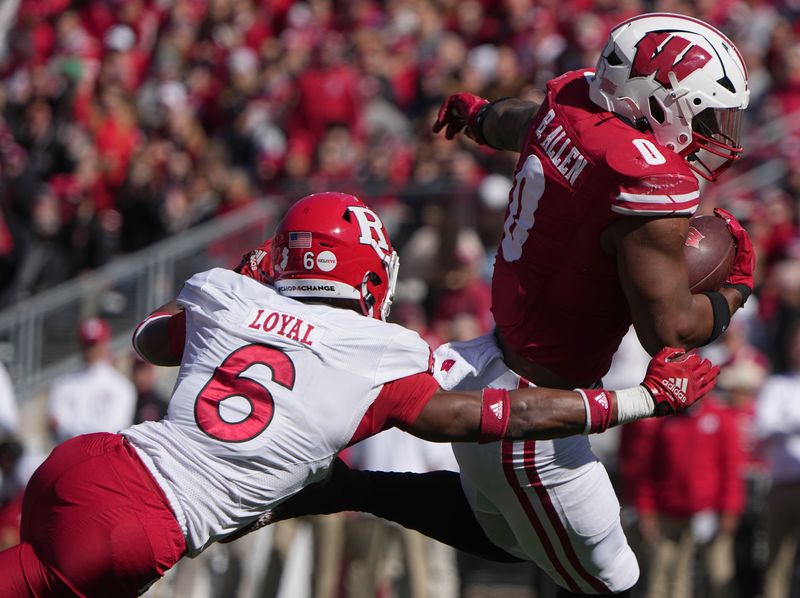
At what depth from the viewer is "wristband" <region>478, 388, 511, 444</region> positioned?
4113 millimetres

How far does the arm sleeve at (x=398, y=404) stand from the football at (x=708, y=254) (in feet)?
3.09

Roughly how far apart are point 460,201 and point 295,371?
5.61 m

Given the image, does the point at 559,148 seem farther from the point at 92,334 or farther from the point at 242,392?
the point at 92,334

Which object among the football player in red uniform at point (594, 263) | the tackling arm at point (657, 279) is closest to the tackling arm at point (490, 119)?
the football player in red uniform at point (594, 263)

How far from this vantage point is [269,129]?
12.0 meters

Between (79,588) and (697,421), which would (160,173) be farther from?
(79,588)

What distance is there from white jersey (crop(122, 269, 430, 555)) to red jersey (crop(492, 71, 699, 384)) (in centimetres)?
55

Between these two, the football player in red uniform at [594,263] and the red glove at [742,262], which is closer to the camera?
the football player in red uniform at [594,263]

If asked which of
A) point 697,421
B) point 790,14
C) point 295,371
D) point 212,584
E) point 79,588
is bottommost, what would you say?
point 212,584

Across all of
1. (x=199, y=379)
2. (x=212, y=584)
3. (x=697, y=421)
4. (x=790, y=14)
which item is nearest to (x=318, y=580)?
(x=212, y=584)

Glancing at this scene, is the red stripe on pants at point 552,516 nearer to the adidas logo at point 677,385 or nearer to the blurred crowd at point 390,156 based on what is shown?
the adidas logo at point 677,385

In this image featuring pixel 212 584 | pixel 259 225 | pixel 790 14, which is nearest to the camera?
pixel 212 584

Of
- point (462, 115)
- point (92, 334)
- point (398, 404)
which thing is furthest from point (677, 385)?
point (92, 334)

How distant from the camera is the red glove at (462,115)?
17.2ft
